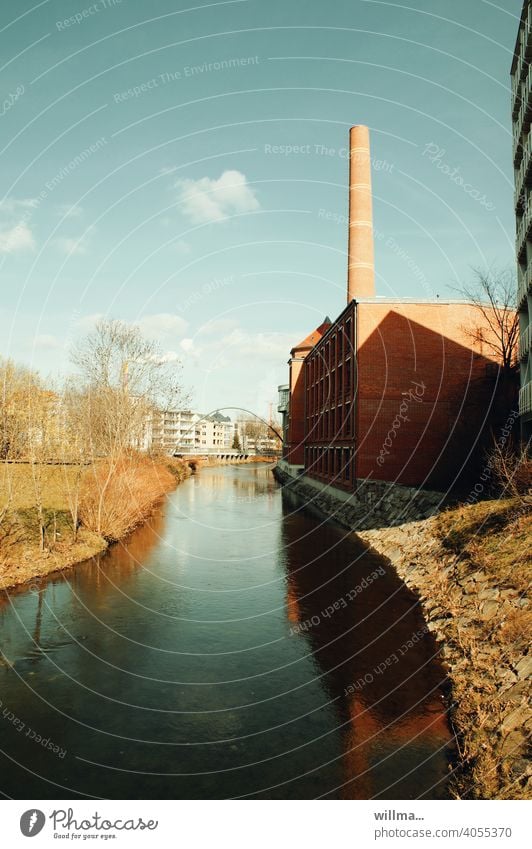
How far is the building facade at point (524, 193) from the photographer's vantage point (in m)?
20.2

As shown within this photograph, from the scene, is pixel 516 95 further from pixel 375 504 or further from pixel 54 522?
pixel 54 522

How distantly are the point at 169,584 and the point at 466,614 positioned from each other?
9.02 m

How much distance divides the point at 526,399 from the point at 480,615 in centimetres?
1190

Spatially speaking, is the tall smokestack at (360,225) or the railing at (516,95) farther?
the tall smokestack at (360,225)

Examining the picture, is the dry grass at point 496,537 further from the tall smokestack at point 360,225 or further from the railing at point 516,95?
the tall smokestack at point 360,225

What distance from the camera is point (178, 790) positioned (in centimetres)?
680

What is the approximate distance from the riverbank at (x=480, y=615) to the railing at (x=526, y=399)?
489 centimetres

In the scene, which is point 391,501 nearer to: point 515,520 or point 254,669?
point 515,520

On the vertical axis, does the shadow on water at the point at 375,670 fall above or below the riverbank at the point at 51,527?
below

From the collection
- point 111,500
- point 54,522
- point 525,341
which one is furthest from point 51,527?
point 525,341

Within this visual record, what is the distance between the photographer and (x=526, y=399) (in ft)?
66.9

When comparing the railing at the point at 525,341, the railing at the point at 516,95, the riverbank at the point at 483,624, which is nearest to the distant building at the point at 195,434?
the railing at the point at 525,341

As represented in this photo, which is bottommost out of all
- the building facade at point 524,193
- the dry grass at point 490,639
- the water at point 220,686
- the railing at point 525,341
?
the water at point 220,686
